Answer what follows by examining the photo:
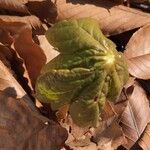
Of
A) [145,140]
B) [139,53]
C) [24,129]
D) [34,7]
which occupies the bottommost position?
[145,140]

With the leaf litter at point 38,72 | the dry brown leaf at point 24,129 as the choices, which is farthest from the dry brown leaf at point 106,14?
the dry brown leaf at point 24,129

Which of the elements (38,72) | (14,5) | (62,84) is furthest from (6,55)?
(62,84)

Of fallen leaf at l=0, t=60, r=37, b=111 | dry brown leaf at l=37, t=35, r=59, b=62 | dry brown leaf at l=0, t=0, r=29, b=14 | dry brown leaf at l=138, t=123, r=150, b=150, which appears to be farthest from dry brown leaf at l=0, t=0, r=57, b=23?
dry brown leaf at l=138, t=123, r=150, b=150

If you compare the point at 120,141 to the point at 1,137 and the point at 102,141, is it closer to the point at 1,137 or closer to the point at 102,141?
the point at 102,141

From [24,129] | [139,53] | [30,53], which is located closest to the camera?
[24,129]

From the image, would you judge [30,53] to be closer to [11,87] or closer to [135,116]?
[11,87]

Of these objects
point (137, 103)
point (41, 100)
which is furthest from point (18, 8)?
point (137, 103)

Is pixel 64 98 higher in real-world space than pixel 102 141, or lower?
higher
